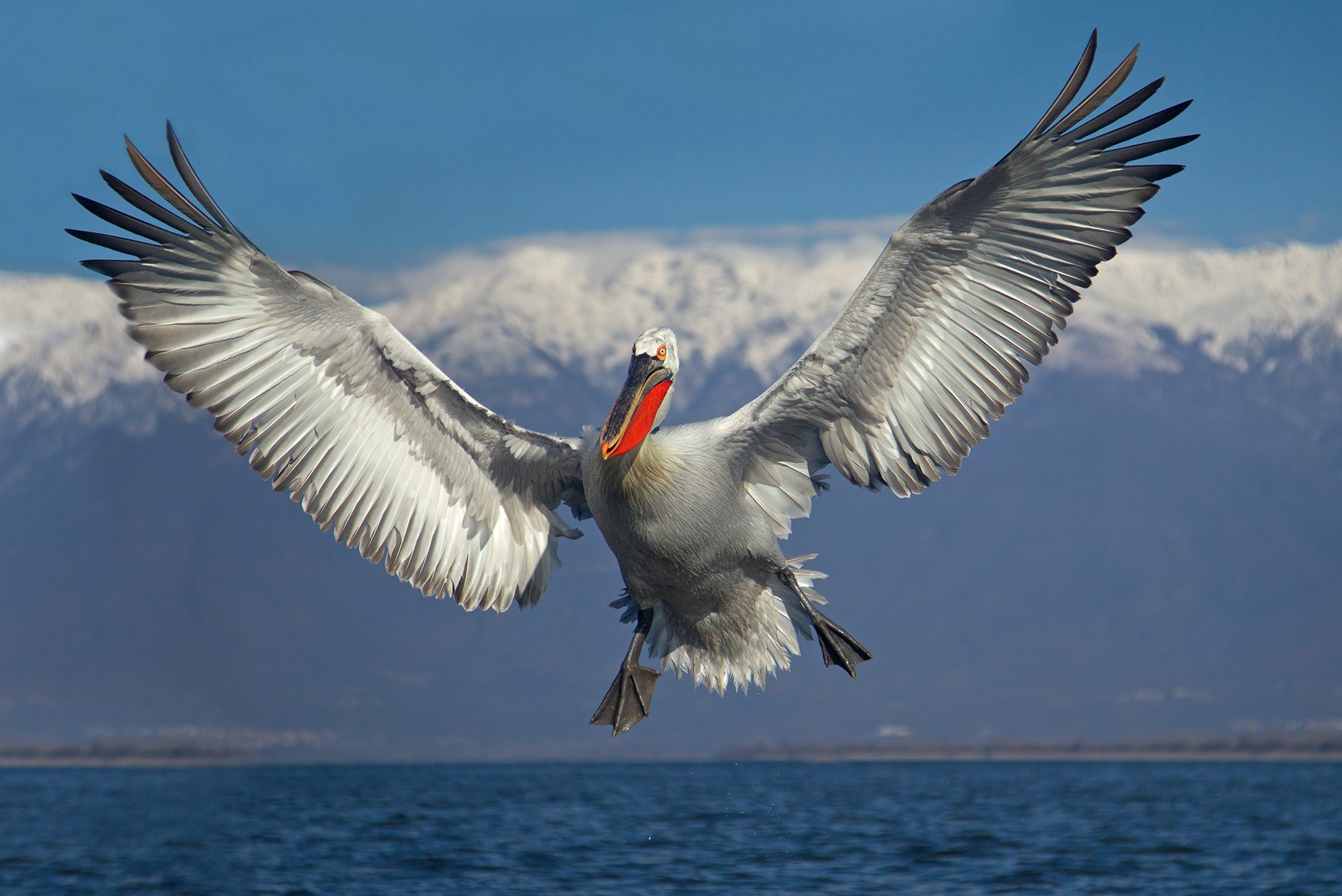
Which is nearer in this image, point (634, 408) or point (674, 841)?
point (634, 408)

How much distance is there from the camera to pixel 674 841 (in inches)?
1921

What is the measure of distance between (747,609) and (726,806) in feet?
224

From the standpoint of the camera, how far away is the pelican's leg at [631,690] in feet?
32.3

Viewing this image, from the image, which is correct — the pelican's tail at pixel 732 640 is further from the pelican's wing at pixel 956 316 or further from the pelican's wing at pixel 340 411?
the pelican's wing at pixel 340 411

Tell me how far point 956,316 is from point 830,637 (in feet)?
7.80

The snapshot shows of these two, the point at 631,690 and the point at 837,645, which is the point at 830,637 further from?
the point at 631,690

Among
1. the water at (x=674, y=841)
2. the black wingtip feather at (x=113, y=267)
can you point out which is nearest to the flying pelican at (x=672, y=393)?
the black wingtip feather at (x=113, y=267)

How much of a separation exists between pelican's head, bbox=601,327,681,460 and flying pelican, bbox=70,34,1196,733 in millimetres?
15

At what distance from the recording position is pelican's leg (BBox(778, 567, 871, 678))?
31.0ft

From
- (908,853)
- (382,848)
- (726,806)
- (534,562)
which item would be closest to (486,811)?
(726,806)

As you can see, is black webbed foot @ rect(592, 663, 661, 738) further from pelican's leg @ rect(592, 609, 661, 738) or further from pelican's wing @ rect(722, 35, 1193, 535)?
pelican's wing @ rect(722, 35, 1193, 535)

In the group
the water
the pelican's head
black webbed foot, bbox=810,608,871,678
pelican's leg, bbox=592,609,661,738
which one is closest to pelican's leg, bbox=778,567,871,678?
black webbed foot, bbox=810,608,871,678

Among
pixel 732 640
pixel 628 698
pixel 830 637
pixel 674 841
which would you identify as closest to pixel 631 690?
pixel 628 698

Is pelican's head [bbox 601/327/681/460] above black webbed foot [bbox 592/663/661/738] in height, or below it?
above
